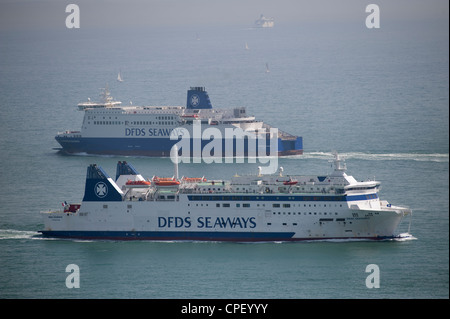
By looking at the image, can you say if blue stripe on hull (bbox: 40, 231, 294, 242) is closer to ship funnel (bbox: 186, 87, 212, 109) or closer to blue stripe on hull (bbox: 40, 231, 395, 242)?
blue stripe on hull (bbox: 40, 231, 395, 242)

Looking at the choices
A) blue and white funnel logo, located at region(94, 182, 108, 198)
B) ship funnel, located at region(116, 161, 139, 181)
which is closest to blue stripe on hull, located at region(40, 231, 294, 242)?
blue and white funnel logo, located at region(94, 182, 108, 198)

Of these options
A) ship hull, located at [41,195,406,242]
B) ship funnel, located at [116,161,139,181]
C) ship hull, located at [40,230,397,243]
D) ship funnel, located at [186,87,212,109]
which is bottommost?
ship hull, located at [40,230,397,243]

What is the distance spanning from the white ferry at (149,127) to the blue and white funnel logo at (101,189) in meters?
26.9

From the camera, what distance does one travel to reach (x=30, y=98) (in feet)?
358

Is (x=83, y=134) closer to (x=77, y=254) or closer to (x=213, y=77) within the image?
(x=77, y=254)

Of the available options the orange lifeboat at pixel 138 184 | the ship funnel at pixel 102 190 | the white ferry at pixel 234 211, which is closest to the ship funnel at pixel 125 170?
the white ferry at pixel 234 211

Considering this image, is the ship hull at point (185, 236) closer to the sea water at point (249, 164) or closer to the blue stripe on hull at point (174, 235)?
the blue stripe on hull at point (174, 235)

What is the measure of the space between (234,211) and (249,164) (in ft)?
73.0

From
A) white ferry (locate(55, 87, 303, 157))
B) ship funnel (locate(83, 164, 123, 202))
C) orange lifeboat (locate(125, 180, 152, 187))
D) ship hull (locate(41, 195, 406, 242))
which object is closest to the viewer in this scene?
ship hull (locate(41, 195, 406, 242))

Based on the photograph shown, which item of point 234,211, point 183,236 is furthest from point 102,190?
point 234,211

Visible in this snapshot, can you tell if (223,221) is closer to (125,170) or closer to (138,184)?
(138,184)

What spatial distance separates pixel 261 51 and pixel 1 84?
74780 mm

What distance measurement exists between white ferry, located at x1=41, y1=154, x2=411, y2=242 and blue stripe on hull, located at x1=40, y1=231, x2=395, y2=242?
0.17 feet

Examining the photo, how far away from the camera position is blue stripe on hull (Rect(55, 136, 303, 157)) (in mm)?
84625
